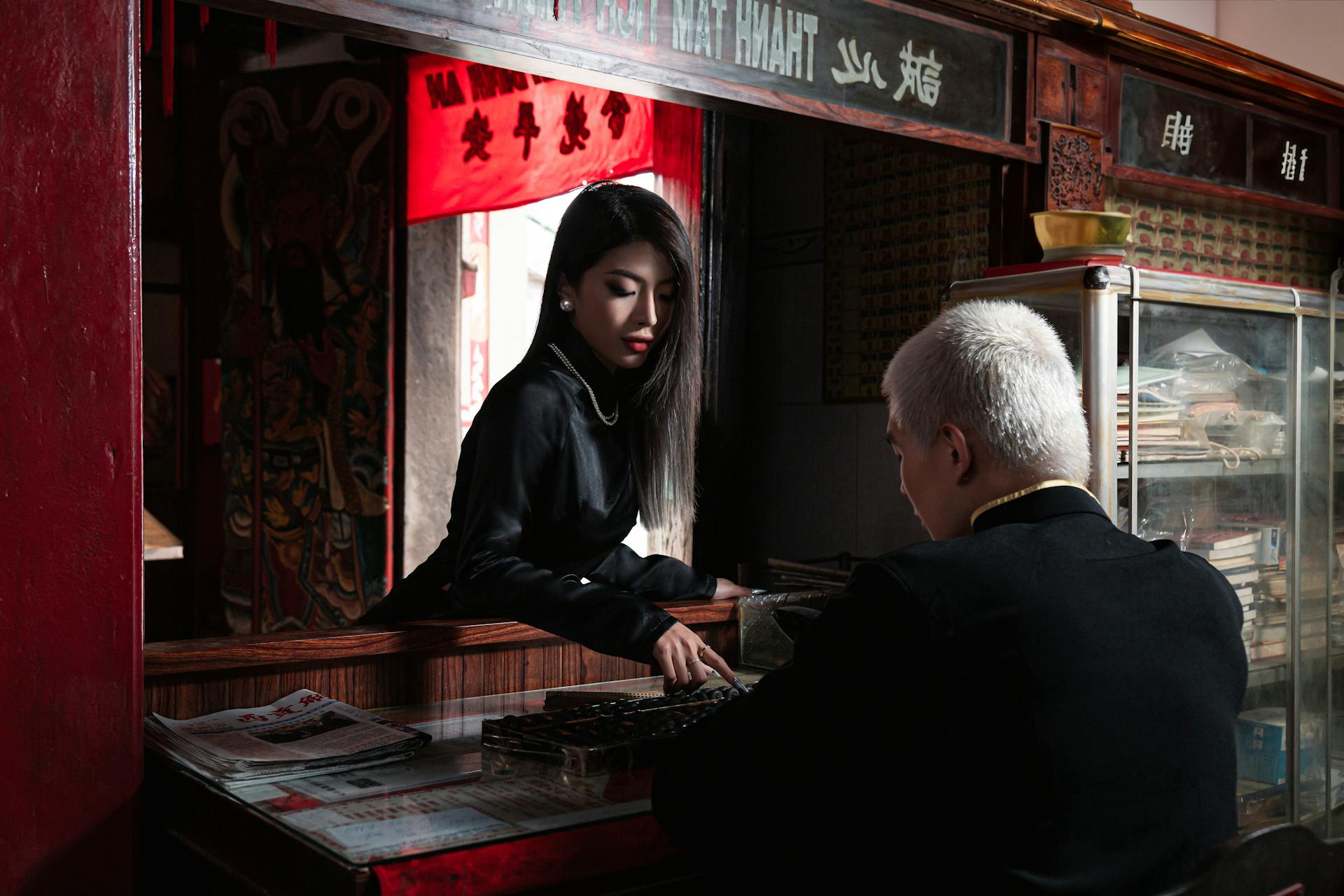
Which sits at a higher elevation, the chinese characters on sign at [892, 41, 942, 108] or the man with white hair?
the chinese characters on sign at [892, 41, 942, 108]

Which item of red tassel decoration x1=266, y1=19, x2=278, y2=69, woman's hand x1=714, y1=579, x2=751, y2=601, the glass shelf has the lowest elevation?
woman's hand x1=714, y1=579, x2=751, y2=601

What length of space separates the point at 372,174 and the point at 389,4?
244 cm

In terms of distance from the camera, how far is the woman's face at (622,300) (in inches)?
93.0

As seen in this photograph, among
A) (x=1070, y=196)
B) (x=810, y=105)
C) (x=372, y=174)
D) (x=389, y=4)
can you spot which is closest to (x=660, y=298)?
(x=810, y=105)

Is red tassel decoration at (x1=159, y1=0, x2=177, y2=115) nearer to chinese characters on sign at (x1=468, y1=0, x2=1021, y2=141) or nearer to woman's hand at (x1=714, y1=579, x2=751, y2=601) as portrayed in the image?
chinese characters on sign at (x1=468, y1=0, x2=1021, y2=141)

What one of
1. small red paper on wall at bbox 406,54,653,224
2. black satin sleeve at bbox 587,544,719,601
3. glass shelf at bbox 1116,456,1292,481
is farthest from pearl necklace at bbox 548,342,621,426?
small red paper on wall at bbox 406,54,653,224

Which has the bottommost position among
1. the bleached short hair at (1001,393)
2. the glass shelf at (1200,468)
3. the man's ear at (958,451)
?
the glass shelf at (1200,468)

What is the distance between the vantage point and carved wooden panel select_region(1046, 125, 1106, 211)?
308 cm

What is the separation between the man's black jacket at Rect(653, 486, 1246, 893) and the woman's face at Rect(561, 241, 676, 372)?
1074mm

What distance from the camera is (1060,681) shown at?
4.28 ft

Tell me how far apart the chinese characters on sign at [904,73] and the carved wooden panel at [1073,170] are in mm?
454

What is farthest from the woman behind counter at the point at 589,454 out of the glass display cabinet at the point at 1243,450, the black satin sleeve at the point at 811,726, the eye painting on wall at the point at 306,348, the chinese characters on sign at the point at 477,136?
the eye painting on wall at the point at 306,348

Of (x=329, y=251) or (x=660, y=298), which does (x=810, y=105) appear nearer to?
(x=660, y=298)

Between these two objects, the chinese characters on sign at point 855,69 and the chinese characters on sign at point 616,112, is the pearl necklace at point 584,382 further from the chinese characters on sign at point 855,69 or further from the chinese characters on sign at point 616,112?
the chinese characters on sign at point 616,112
